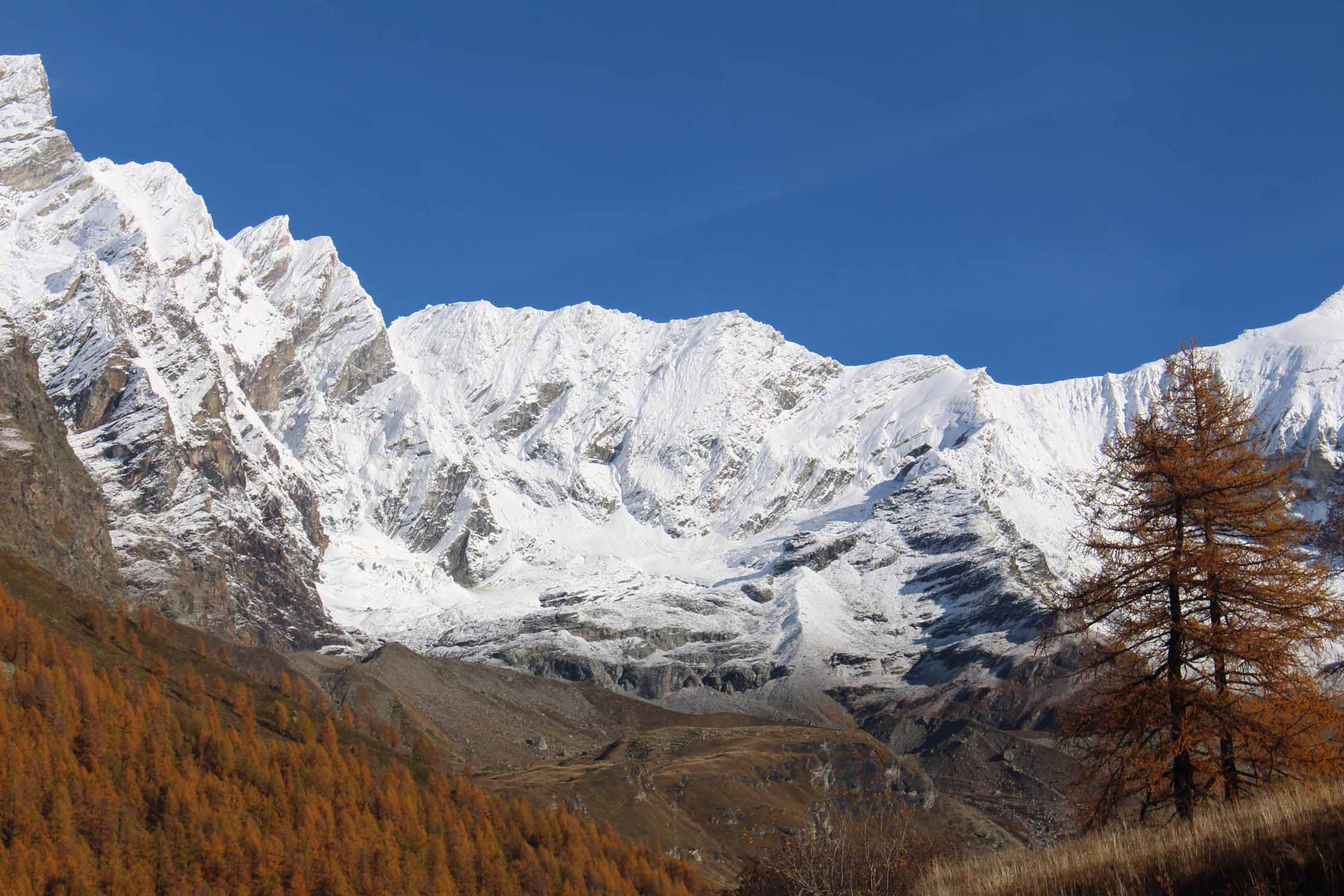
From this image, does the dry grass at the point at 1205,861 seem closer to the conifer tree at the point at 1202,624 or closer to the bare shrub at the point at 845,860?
the bare shrub at the point at 845,860

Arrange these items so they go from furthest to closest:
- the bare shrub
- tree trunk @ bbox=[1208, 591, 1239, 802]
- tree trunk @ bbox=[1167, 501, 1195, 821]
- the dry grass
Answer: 1. tree trunk @ bbox=[1167, 501, 1195, 821]
2. tree trunk @ bbox=[1208, 591, 1239, 802]
3. the bare shrub
4. the dry grass

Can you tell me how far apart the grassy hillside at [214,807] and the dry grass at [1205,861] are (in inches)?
4676

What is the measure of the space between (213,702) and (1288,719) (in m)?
164

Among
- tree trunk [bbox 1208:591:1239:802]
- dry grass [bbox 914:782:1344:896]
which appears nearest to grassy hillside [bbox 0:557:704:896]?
tree trunk [bbox 1208:591:1239:802]

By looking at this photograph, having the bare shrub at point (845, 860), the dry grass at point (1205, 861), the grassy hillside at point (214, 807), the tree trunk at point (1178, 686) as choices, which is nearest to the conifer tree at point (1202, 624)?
the tree trunk at point (1178, 686)

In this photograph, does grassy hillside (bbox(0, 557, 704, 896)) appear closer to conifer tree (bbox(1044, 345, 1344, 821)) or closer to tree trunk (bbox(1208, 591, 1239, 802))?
conifer tree (bbox(1044, 345, 1344, 821))

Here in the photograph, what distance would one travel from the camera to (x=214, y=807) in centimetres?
14188

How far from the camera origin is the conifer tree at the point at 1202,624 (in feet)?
71.3

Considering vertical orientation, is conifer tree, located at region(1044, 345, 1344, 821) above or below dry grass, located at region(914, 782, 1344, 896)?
above

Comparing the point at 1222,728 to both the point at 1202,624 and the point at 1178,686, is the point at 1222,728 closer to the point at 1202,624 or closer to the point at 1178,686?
the point at 1178,686

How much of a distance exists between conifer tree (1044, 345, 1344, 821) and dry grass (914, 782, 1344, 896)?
5239 mm

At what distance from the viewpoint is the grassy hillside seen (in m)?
128

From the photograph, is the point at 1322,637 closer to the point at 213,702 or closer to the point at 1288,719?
the point at 1288,719

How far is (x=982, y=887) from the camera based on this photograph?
15352 millimetres
